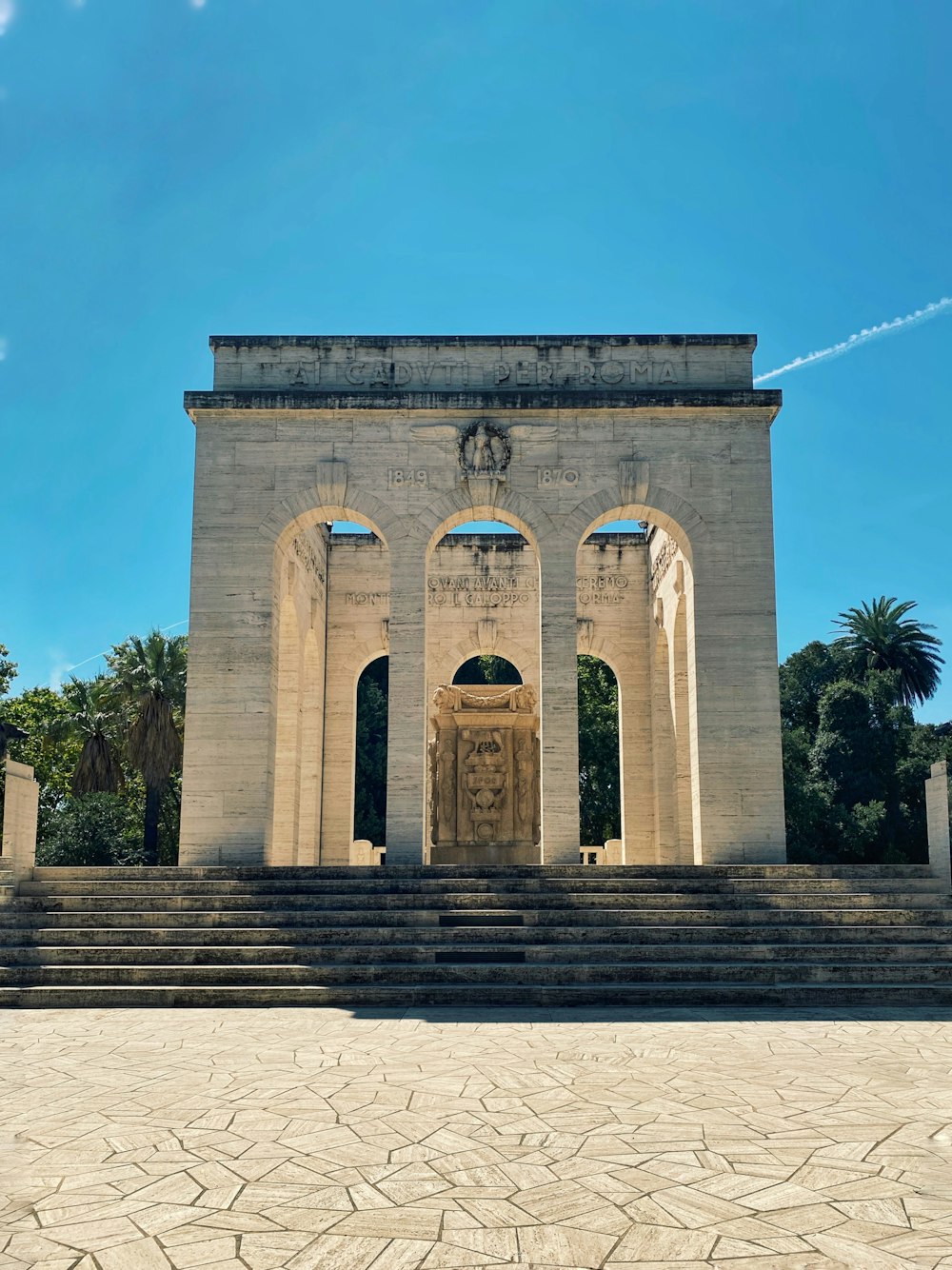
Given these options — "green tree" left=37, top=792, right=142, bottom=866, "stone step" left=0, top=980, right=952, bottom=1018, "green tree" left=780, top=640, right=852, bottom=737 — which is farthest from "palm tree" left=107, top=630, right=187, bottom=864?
"green tree" left=780, top=640, right=852, bottom=737

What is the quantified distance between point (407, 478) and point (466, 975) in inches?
417

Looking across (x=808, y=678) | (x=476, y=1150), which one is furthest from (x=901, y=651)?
(x=476, y=1150)

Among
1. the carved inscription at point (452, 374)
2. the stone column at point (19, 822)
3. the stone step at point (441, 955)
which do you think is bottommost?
the stone step at point (441, 955)

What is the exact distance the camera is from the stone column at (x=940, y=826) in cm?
1635

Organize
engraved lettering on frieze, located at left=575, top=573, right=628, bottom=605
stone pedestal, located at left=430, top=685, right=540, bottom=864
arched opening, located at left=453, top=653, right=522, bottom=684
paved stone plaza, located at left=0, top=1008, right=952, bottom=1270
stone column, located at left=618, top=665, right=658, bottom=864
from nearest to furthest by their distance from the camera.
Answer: paved stone plaza, located at left=0, top=1008, right=952, bottom=1270 → stone pedestal, located at left=430, top=685, right=540, bottom=864 → stone column, located at left=618, top=665, right=658, bottom=864 → engraved lettering on frieze, located at left=575, top=573, right=628, bottom=605 → arched opening, located at left=453, top=653, right=522, bottom=684

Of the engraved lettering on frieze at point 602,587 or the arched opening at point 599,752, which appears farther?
the arched opening at point 599,752

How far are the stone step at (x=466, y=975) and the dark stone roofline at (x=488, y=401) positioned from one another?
11197mm

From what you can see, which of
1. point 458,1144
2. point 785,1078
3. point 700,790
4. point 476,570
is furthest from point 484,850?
point 458,1144

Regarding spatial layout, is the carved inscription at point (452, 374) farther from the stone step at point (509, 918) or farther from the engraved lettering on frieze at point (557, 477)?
the stone step at point (509, 918)

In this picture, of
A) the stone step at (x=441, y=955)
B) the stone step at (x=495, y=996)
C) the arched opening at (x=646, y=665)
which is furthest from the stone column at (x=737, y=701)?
the stone step at (x=495, y=996)

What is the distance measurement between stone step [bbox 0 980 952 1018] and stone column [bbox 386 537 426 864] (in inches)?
258

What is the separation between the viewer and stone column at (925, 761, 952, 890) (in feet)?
53.6

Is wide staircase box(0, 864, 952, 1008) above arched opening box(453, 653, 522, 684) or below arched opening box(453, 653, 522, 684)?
below

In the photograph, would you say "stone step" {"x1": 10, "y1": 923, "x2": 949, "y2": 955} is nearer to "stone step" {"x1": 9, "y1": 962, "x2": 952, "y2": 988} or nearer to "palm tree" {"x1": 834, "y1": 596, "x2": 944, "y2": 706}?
"stone step" {"x1": 9, "y1": 962, "x2": 952, "y2": 988}
